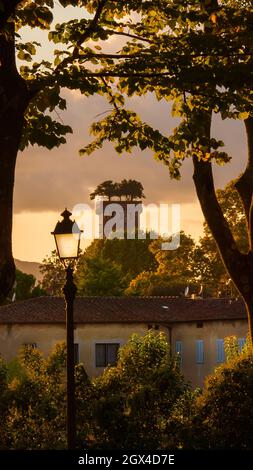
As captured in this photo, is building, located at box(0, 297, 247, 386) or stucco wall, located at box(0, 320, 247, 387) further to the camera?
building, located at box(0, 297, 247, 386)

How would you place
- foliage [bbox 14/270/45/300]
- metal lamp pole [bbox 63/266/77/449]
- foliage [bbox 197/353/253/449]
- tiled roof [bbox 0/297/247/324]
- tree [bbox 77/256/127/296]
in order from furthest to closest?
foliage [bbox 14/270/45/300] < tree [bbox 77/256/127/296] < tiled roof [bbox 0/297/247/324] < foliage [bbox 197/353/253/449] < metal lamp pole [bbox 63/266/77/449]

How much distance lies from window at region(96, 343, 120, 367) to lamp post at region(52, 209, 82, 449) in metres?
44.6

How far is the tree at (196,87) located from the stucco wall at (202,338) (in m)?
42.4

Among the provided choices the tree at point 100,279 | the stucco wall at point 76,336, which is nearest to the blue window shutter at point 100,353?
the stucco wall at point 76,336

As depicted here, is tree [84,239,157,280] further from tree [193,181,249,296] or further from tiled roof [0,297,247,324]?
tiled roof [0,297,247,324]

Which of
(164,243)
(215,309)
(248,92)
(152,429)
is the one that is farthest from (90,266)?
(248,92)

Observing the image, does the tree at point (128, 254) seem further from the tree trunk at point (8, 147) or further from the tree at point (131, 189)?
the tree trunk at point (8, 147)

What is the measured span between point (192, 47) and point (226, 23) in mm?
2132

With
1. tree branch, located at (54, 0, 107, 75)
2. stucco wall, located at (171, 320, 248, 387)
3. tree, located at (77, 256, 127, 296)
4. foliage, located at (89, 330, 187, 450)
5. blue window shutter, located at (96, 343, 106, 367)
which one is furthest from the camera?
tree, located at (77, 256, 127, 296)

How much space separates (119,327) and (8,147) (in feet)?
158

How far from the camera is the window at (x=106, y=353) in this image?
60.7 m

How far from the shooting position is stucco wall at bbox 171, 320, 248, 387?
6197 cm

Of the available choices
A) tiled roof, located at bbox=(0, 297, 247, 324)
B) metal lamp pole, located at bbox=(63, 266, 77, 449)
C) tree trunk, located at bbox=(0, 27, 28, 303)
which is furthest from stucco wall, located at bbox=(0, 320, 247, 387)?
tree trunk, located at bbox=(0, 27, 28, 303)

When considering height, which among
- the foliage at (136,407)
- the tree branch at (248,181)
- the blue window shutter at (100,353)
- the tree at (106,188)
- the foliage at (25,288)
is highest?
the tree at (106,188)
